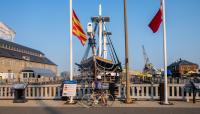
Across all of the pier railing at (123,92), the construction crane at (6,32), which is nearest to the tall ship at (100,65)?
the pier railing at (123,92)

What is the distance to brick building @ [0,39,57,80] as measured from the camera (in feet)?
242

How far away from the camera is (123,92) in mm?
16125

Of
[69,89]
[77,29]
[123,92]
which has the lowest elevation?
[123,92]

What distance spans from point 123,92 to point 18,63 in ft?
257

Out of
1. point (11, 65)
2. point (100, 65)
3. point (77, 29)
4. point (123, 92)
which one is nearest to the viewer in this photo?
point (77, 29)

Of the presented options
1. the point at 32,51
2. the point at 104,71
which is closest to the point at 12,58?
the point at 32,51

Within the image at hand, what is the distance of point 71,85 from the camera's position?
14.6m

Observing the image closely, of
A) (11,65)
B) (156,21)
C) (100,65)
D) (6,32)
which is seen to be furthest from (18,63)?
(156,21)

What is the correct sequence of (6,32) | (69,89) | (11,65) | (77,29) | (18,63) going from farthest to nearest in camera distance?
(6,32) < (18,63) < (11,65) < (77,29) < (69,89)

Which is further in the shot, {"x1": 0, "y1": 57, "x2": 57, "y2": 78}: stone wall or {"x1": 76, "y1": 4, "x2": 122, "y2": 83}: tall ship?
{"x1": 0, "y1": 57, "x2": 57, "y2": 78}: stone wall

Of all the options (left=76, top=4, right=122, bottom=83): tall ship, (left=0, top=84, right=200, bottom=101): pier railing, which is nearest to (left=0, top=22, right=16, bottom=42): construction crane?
(left=76, top=4, right=122, bottom=83): tall ship

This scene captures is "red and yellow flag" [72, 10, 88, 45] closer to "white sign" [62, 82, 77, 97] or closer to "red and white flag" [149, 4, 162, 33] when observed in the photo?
"white sign" [62, 82, 77, 97]

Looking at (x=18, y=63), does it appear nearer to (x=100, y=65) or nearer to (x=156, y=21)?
(x=100, y=65)

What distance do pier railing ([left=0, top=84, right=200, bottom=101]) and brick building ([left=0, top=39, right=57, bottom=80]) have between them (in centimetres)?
4763
